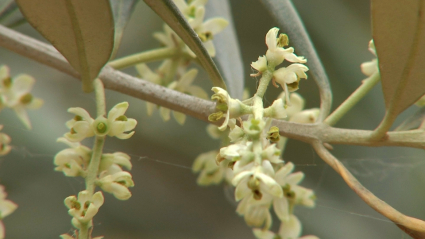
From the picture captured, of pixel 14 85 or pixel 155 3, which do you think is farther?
pixel 14 85

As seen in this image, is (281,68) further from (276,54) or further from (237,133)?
(237,133)

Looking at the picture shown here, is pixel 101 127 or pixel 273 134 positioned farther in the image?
pixel 101 127

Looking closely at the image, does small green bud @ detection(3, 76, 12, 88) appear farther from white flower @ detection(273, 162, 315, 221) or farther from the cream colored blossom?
white flower @ detection(273, 162, 315, 221)

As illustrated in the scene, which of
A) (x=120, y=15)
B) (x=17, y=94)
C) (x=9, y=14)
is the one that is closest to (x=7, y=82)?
(x=17, y=94)

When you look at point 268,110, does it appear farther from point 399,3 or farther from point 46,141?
point 46,141

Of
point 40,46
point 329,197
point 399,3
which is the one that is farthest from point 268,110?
point 329,197

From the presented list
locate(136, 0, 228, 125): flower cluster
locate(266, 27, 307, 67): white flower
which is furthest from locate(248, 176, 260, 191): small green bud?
locate(136, 0, 228, 125): flower cluster
